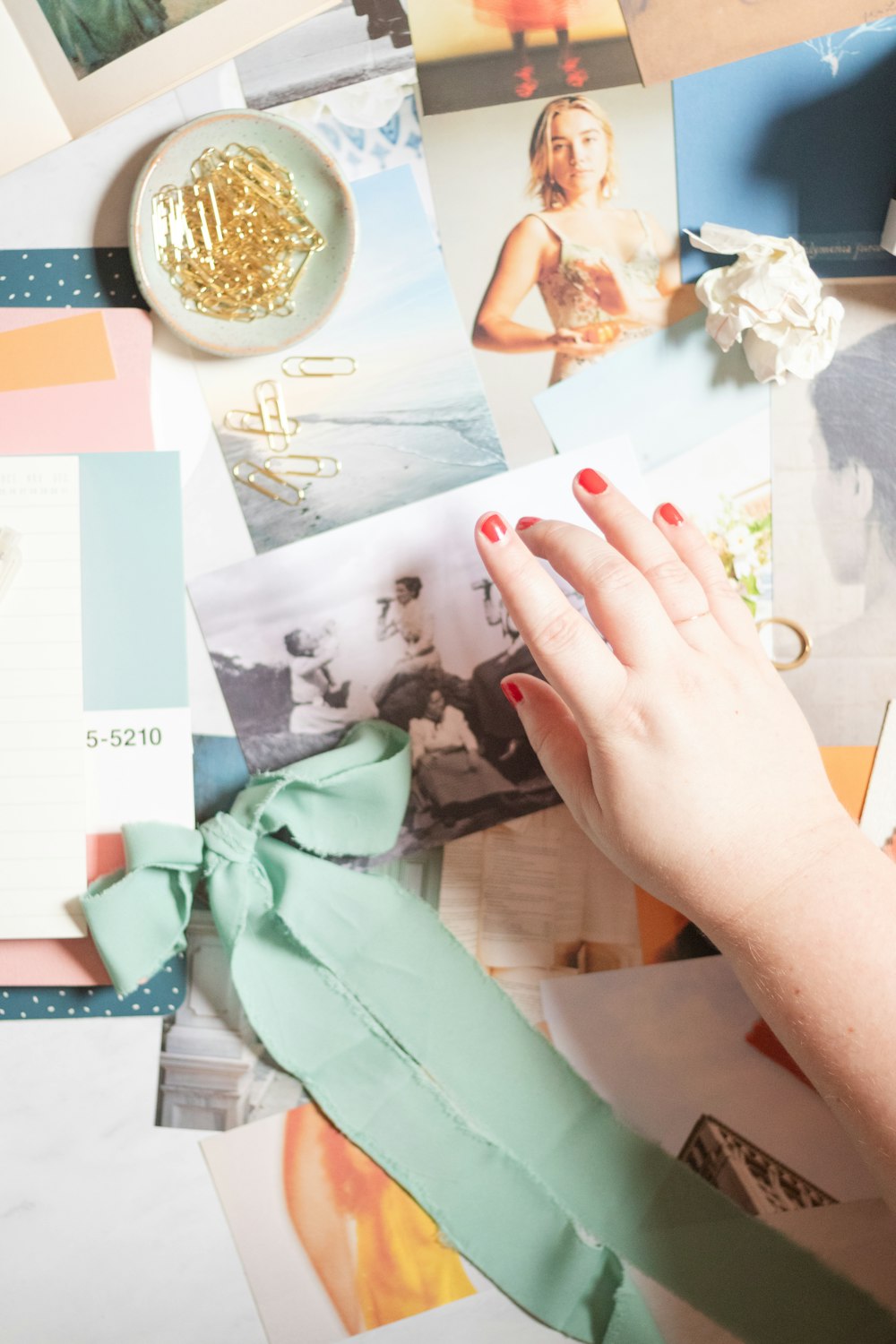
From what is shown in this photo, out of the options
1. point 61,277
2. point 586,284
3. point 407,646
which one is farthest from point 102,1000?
point 586,284

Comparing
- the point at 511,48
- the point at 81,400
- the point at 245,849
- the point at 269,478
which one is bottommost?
the point at 245,849

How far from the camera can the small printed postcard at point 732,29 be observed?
30.7 inches

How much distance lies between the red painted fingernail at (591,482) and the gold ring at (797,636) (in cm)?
20

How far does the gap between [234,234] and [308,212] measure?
62 mm

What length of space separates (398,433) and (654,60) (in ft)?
1.20

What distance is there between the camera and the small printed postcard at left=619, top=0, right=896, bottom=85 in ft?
2.56

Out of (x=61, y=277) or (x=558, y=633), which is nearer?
(x=558, y=633)

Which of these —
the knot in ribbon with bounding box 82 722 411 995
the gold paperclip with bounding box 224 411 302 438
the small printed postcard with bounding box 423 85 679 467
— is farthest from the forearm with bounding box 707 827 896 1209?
the gold paperclip with bounding box 224 411 302 438

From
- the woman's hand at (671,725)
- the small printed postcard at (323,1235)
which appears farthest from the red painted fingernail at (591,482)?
the small printed postcard at (323,1235)

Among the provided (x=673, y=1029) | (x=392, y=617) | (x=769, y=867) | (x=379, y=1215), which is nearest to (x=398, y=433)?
(x=392, y=617)

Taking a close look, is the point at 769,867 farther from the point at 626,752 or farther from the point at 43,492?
the point at 43,492

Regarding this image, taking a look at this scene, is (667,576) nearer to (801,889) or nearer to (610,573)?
(610,573)

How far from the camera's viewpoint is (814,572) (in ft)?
2.72

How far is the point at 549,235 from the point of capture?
798mm
